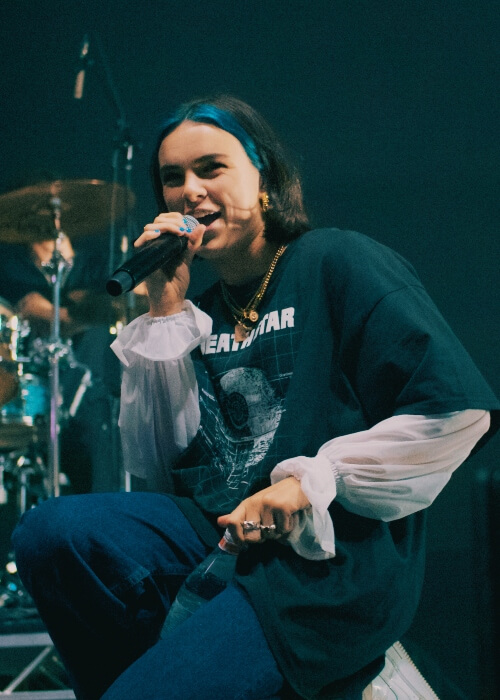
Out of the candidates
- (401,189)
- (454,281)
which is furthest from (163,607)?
(401,189)

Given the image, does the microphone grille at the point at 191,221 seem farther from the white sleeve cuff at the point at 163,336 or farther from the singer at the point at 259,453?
the white sleeve cuff at the point at 163,336

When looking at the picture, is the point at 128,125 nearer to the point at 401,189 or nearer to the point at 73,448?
the point at 401,189

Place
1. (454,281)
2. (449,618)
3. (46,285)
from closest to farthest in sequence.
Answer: (449,618)
(454,281)
(46,285)

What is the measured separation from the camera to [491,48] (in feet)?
5.92

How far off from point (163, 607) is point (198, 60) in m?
1.74

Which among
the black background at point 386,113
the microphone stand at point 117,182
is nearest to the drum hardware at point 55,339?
the microphone stand at point 117,182

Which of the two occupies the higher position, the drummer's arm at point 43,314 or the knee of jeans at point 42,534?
the drummer's arm at point 43,314

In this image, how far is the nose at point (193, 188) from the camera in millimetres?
1063

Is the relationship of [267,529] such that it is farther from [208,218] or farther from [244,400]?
[208,218]

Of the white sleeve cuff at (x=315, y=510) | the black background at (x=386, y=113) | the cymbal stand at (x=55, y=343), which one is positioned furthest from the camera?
the cymbal stand at (x=55, y=343)

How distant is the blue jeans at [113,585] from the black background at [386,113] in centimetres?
83

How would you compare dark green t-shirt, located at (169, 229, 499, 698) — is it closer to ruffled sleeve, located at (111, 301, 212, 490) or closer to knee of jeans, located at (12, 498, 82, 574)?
ruffled sleeve, located at (111, 301, 212, 490)

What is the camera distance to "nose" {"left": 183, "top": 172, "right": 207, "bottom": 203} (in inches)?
41.9

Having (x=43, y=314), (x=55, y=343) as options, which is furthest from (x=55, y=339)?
(x=43, y=314)
